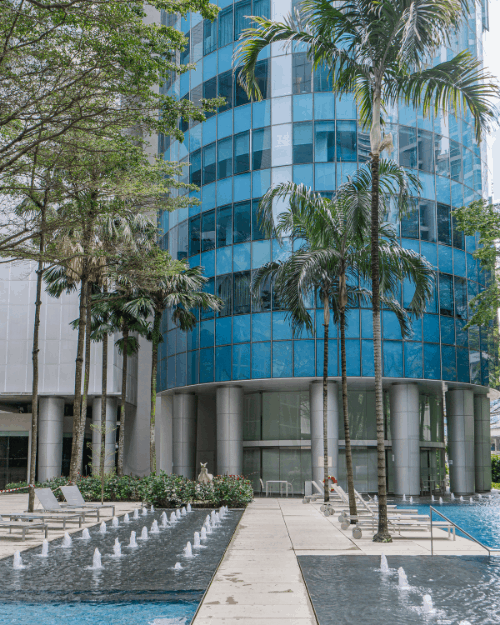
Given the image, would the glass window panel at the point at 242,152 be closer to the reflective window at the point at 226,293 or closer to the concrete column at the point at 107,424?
the reflective window at the point at 226,293

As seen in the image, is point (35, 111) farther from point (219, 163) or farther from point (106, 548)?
point (219, 163)

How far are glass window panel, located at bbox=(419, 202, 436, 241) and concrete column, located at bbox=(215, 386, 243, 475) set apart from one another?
1265 centimetres

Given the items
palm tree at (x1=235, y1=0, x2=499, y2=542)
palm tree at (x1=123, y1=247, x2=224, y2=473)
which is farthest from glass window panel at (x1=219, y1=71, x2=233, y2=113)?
palm tree at (x1=235, y1=0, x2=499, y2=542)

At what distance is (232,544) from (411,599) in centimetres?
643

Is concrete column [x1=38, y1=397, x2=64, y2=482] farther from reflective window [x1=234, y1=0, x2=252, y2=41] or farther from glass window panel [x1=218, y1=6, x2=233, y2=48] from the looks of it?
reflective window [x1=234, y1=0, x2=252, y2=41]

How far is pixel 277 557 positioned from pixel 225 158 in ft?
90.1

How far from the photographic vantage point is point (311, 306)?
111 ft

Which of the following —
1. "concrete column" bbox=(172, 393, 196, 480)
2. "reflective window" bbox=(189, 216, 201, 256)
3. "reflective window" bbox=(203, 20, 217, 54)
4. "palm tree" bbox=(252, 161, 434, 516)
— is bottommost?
"concrete column" bbox=(172, 393, 196, 480)

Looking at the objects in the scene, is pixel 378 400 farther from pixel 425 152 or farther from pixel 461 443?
pixel 461 443

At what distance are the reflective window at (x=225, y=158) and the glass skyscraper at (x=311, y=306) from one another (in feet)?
0.26

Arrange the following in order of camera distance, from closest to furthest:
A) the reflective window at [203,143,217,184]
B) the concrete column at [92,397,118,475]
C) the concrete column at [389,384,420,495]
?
the concrete column at [389,384,420,495] → the reflective window at [203,143,217,184] → the concrete column at [92,397,118,475]

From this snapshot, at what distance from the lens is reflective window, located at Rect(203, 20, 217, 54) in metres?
38.6

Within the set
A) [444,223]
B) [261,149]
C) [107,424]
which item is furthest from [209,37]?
[107,424]

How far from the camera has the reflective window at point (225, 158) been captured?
3675 centimetres
